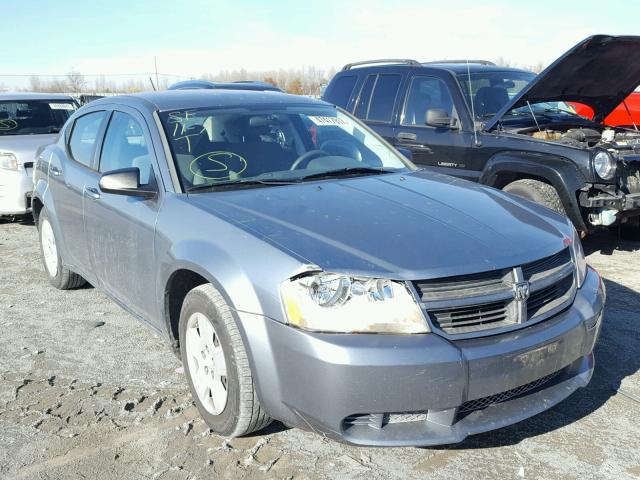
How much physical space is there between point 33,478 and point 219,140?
80.0 inches

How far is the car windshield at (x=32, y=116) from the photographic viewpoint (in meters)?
9.14

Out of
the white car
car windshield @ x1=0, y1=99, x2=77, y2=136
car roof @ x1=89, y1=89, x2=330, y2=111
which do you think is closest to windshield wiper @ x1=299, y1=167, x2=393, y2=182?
car roof @ x1=89, y1=89, x2=330, y2=111

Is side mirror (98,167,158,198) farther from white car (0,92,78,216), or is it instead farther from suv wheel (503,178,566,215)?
white car (0,92,78,216)

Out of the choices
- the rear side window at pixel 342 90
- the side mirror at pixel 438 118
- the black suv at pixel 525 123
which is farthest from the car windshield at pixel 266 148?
the rear side window at pixel 342 90

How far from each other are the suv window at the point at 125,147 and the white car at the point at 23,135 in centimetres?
301

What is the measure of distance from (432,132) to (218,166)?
382 cm

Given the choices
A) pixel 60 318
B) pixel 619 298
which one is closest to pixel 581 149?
pixel 619 298

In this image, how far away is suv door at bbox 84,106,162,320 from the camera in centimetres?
372

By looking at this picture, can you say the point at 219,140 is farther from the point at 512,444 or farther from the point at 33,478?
the point at 512,444

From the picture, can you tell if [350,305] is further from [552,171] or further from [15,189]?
[15,189]

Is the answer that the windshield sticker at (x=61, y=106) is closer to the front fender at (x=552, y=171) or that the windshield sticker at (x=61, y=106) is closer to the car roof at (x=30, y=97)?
the car roof at (x=30, y=97)

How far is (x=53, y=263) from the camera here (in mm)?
5707

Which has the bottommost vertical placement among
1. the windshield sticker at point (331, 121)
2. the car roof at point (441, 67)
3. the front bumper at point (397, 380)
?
the front bumper at point (397, 380)

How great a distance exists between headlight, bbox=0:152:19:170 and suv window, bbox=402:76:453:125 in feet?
15.4
